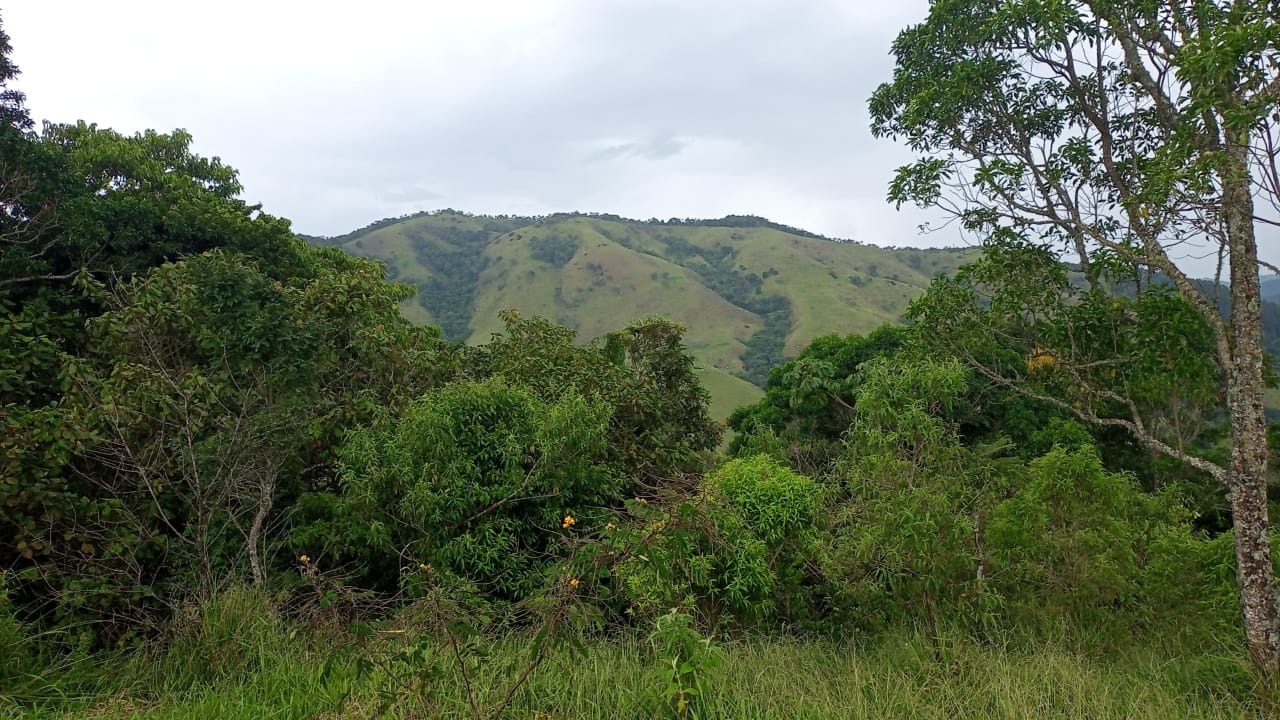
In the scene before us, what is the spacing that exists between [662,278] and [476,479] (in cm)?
13831

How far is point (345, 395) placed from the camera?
7.88m

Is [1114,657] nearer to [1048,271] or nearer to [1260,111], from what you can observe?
[1048,271]

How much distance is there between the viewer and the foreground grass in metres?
3.36

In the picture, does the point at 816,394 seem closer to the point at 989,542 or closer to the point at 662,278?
the point at 989,542

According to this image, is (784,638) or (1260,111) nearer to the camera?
(1260,111)

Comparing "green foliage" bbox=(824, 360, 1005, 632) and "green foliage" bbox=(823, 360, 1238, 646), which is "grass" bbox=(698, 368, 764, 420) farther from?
"green foliage" bbox=(824, 360, 1005, 632)

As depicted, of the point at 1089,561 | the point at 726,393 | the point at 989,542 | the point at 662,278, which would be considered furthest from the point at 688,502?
the point at 662,278

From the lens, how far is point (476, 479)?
6.86 m

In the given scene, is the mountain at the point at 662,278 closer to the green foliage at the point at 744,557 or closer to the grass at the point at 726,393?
the grass at the point at 726,393

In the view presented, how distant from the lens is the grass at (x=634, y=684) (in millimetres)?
3363

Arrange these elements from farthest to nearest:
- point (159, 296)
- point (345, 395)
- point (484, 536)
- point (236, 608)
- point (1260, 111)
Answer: point (345, 395), point (159, 296), point (484, 536), point (236, 608), point (1260, 111)

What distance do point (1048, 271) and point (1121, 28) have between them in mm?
2046

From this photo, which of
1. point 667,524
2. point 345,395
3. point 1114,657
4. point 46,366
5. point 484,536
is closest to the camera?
point 667,524

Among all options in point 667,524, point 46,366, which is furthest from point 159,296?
point 667,524
